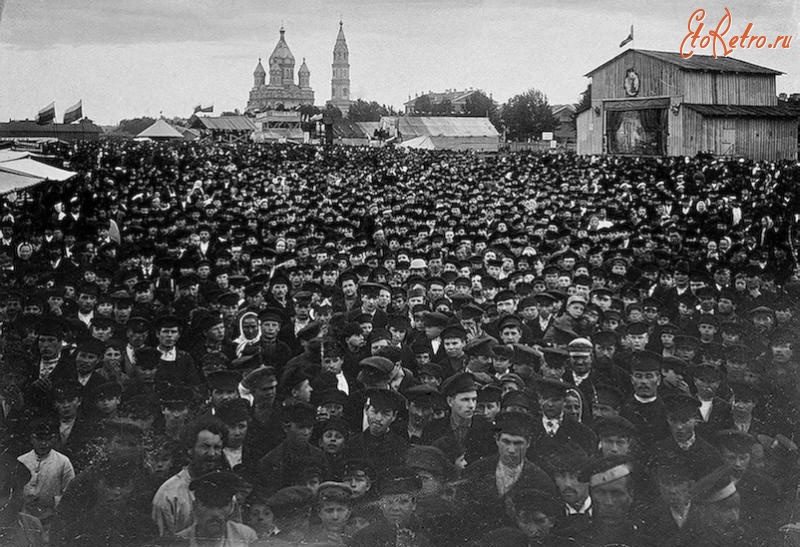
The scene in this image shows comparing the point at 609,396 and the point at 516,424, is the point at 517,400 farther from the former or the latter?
the point at 609,396

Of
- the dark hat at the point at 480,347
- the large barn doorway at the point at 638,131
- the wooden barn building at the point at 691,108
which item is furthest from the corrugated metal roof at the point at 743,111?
the dark hat at the point at 480,347

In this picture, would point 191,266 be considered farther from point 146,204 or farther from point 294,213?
point 146,204

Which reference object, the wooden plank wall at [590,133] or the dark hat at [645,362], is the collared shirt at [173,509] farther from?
the wooden plank wall at [590,133]

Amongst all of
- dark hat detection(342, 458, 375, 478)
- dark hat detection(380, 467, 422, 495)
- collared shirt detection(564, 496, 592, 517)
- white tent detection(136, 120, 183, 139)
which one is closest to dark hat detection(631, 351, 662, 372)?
collared shirt detection(564, 496, 592, 517)

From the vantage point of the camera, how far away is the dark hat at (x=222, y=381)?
17.7 feet

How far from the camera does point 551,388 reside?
5133 millimetres

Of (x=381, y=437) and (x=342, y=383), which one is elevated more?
(x=342, y=383)

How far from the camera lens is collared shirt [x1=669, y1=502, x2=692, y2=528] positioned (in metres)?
4.51

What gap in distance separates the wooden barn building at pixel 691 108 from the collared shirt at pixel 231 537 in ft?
20.5

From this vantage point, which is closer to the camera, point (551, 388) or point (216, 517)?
point (216, 517)

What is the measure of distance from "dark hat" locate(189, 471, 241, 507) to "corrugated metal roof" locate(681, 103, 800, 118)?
9245 millimetres

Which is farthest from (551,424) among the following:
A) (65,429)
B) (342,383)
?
(65,429)

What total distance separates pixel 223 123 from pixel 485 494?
36257 millimetres

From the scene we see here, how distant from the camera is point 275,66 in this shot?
958 centimetres
